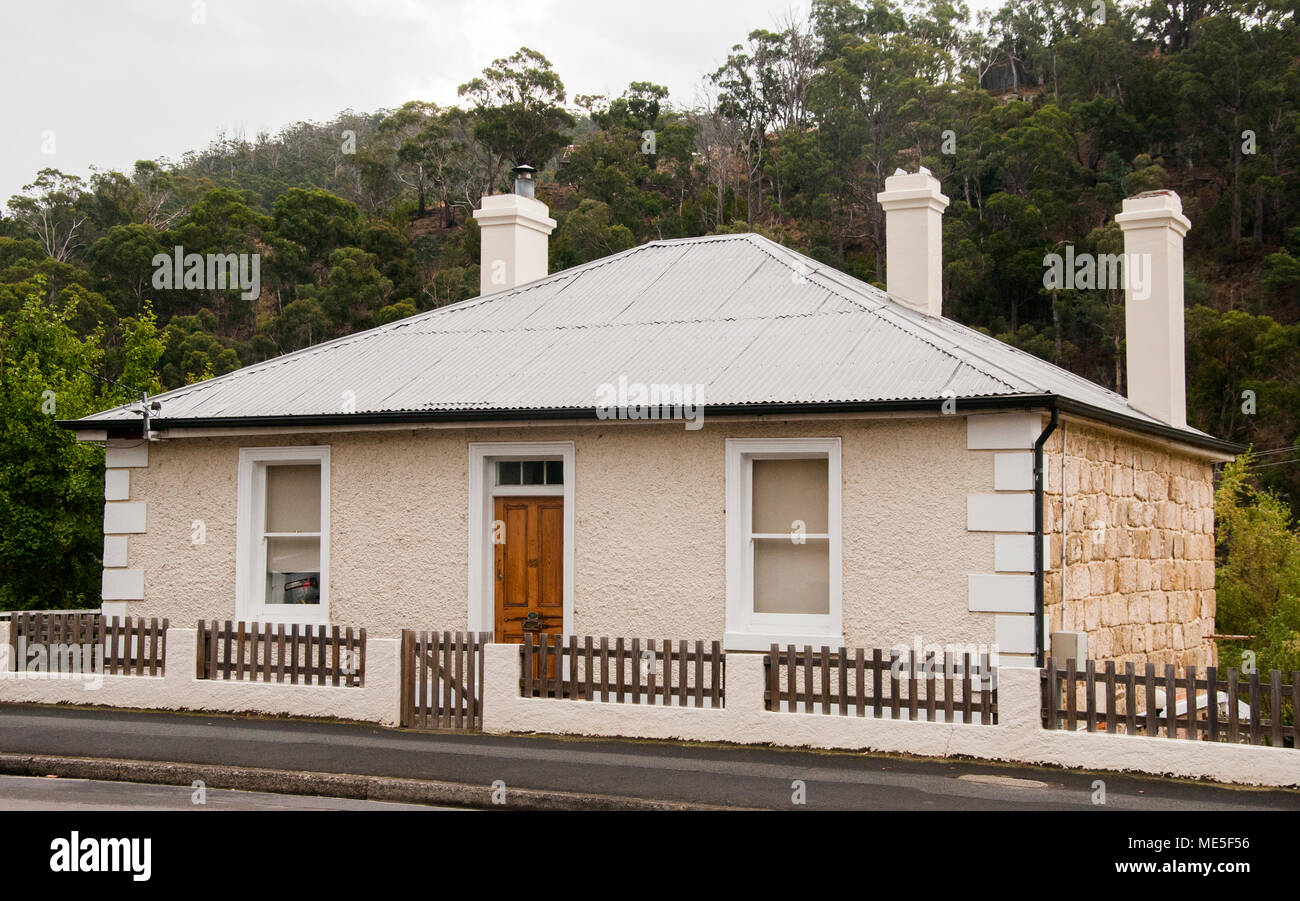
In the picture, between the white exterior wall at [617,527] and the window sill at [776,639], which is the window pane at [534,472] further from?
the window sill at [776,639]

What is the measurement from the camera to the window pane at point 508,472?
527 inches

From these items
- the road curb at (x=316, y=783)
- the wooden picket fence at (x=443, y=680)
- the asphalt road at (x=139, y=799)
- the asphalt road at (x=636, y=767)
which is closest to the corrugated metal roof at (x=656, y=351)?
→ the wooden picket fence at (x=443, y=680)

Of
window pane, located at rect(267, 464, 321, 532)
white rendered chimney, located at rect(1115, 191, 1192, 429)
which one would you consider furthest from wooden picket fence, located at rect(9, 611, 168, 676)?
white rendered chimney, located at rect(1115, 191, 1192, 429)

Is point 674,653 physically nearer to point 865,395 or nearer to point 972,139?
point 865,395

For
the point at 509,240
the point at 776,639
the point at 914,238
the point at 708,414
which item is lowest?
the point at 776,639

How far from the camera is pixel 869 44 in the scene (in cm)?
5928

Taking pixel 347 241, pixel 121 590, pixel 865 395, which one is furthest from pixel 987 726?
pixel 347 241

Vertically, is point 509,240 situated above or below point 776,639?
above

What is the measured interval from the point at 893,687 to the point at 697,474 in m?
A: 2.86

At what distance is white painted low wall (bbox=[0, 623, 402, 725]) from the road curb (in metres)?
2.14

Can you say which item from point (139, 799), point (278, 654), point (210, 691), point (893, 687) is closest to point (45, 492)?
point (210, 691)

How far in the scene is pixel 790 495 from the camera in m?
12.5

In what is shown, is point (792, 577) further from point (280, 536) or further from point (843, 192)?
point (843, 192)

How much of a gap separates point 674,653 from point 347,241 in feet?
157
